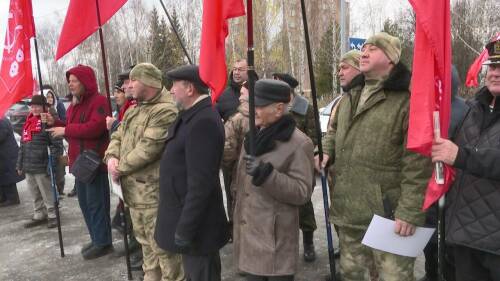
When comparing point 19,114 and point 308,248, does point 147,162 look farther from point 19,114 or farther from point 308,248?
point 19,114

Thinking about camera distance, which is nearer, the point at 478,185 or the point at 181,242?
the point at 478,185

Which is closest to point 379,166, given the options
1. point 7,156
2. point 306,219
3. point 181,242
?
point 181,242

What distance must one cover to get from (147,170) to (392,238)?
2052 millimetres

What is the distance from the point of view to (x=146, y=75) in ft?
11.8

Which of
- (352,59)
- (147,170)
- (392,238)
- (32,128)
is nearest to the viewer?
(392,238)

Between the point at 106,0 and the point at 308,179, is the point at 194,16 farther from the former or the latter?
the point at 308,179

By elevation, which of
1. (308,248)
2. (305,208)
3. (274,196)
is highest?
(274,196)

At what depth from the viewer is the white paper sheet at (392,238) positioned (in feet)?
8.03

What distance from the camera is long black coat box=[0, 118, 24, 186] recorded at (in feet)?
22.9

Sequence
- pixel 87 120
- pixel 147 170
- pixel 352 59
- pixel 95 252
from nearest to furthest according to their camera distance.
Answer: pixel 352 59, pixel 147 170, pixel 87 120, pixel 95 252

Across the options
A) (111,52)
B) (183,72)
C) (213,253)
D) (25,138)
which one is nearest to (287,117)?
(183,72)

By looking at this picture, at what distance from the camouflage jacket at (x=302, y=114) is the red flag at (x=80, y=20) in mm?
1970

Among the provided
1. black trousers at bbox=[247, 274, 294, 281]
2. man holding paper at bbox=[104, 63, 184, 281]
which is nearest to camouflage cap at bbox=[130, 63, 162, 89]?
man holding paper at bbox=[104, 63, 184, 281]

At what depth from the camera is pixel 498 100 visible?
7.66ft
